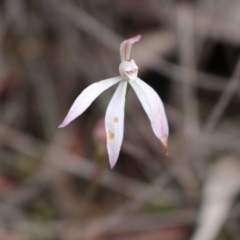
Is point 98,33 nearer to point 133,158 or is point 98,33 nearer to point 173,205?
point 133,158

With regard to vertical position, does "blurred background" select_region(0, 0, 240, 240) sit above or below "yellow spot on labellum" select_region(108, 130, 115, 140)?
above

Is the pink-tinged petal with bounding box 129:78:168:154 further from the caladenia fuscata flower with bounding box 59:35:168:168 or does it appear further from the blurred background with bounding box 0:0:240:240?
the blurred background with bounding box 0:0:240:240

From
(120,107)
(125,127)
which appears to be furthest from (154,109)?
(125,127)

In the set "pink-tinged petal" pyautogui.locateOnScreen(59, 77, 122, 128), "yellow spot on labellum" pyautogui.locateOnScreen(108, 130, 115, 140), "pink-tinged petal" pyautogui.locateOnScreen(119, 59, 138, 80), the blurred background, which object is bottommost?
"yellow spot on labellum" pyautogui.locateOnScreen(108, 130, 115, 140)

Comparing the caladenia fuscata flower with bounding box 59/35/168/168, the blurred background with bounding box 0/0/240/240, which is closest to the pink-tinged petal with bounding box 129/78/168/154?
the caladenia fuscata flower with bounding box 59/35/168/168

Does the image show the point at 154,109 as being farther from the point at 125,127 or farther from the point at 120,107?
the point at 125,127

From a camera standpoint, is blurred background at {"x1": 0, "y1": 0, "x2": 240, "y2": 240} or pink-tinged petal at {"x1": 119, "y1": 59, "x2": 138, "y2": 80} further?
blurred background at {"x1": 0, "y1": 0, "x2": 240, "y2": 240}

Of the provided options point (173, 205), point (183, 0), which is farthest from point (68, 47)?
point (173, 205)
